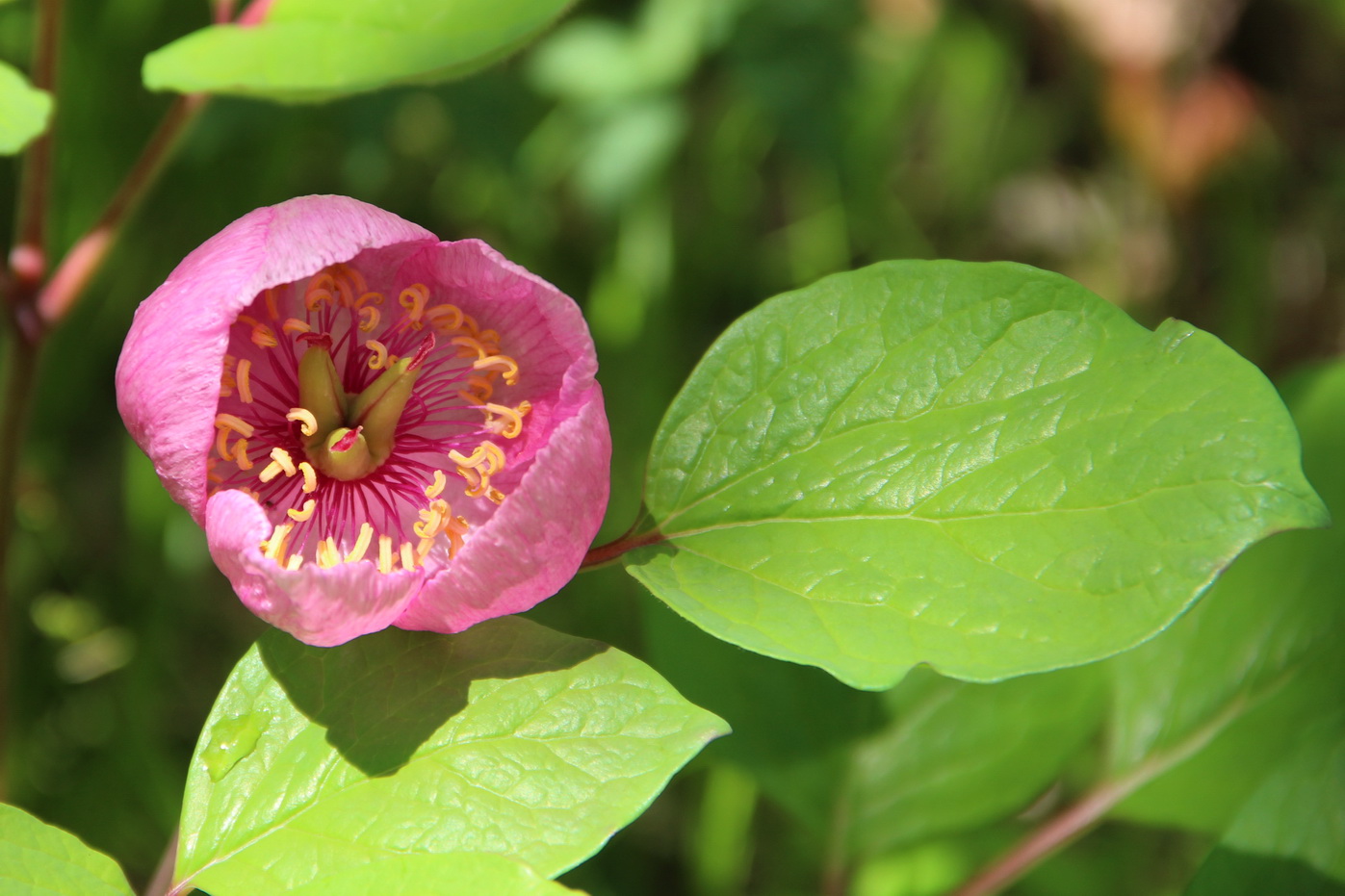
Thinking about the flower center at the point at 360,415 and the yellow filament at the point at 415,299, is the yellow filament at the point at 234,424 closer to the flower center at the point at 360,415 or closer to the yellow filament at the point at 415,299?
the flower center at the point at 360,415

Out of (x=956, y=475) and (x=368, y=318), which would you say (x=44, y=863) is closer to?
(x=368, y=318)

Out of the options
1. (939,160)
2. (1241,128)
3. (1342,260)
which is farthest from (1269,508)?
(1342,260)

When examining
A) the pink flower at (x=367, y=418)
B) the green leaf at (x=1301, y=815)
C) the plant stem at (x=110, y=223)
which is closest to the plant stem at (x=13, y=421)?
the plant stem at (x=110, y=223)

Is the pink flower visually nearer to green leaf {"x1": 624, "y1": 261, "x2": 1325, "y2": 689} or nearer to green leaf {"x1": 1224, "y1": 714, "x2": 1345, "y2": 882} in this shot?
green leaf {"x1": 624, "y1": 261, "x2": 1325, "y2": 689}

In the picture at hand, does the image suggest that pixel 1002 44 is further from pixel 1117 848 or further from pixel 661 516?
pixel 661 516

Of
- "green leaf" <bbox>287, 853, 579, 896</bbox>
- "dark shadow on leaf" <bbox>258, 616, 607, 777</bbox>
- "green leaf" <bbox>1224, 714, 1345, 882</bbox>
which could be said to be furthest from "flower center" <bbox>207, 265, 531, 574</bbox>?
"green leaf" <bbox>1224, 714, 1345, 882</bbox>

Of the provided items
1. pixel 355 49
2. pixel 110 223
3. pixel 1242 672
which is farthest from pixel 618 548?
pixel 1242 672
